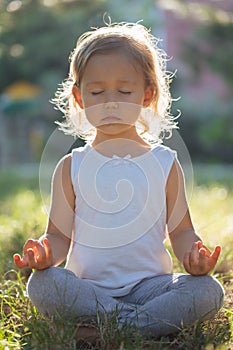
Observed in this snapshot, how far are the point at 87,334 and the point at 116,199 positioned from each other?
0.47 metres

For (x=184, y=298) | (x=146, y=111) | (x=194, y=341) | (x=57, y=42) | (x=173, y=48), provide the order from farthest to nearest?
(x=173, y=48) → (x=57, y=42) → (x=146, y=111) → (x=184, y=298) → (x=194, y=341)

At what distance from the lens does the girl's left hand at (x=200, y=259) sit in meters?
1.93

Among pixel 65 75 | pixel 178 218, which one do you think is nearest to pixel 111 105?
pixel 178 218

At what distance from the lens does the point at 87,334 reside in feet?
6.17

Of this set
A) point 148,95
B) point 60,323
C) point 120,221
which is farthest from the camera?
point 148,95

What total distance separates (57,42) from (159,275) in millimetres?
8701

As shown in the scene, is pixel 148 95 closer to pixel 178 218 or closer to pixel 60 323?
pixel 178 218

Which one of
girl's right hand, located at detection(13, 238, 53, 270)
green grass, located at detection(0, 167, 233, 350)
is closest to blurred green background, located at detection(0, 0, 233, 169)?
green grass, located at detection(0, 167, 233, 350)

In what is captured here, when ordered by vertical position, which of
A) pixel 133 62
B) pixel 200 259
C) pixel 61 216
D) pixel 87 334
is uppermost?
pixel 133 62

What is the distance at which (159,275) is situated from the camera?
2.14 meters

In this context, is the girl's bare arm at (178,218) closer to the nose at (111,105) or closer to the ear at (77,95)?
the nose at (111,105)

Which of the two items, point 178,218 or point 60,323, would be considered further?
point 178,218

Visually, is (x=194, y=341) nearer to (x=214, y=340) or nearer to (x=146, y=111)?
(x=214, y=340)

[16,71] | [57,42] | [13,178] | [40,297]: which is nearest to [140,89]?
[40,297]
